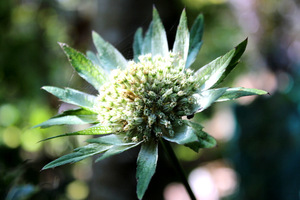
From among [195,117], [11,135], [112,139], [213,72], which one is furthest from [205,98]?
[195,117]

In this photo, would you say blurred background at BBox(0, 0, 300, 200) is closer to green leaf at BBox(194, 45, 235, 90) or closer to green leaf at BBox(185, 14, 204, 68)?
green leaf at BBox(185, 14, 204, 68)

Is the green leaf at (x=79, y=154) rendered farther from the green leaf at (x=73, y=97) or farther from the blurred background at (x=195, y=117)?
the blurred background at (x=195, y=117)

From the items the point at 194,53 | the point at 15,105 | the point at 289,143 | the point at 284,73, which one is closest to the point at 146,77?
the point at 194,53

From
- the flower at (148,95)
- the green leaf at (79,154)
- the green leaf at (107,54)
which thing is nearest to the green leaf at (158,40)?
the flower at (148,95)

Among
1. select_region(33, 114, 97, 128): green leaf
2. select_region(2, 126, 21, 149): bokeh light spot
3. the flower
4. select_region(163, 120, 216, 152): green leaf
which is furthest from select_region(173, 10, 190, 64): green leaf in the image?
select_region(2, 126, 21, 149): bokeh light spot

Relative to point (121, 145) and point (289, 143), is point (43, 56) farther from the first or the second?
point (121, 145)

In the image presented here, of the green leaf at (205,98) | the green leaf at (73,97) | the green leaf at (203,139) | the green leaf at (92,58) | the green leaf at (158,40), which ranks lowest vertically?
the green leaf at (203,139)
